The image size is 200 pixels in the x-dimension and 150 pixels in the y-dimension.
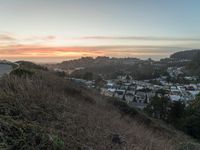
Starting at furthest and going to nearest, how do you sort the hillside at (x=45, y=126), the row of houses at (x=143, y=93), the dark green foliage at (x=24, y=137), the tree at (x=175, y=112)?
1. the row of houses at (x=143, y=93)
2. the tree at (x=175, y=112)
3. the hillside at (x=45, y=126)
4. the dark green foliage at (x=24, y=137)

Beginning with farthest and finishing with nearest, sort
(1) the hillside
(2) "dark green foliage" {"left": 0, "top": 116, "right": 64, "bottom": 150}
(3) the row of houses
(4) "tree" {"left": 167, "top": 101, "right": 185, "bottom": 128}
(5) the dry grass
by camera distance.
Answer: (3) the row of houses
(4) "tree" {"left": 167, "top": 101, "right": 185, "bottom": 128}
(5) the dry grass
(1) the hillside
(2) "dark green foliage" {"left": 0, "top": 116, "right": 64, "bottom": 150}

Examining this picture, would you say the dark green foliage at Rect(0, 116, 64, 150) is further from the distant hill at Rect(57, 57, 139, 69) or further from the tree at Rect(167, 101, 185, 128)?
the distant hill at Rect(57, 57, 139, 69)

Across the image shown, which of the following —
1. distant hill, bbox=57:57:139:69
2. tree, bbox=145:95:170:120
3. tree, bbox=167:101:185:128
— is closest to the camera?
tree, bbox=167:101:185:128

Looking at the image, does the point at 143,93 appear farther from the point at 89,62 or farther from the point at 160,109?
the point at 89,62

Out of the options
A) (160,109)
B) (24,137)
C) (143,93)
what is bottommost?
(143,93)

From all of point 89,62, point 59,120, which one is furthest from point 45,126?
point 89,62

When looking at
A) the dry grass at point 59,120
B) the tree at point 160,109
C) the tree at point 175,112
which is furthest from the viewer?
the tree at point 160,109

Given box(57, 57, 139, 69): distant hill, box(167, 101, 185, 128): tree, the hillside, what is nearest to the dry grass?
the hillside

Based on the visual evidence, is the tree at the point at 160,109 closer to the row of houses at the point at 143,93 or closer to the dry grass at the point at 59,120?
the row of houses at the point at 143,93

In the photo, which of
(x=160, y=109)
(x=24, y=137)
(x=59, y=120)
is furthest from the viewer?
(x=160, y=109)

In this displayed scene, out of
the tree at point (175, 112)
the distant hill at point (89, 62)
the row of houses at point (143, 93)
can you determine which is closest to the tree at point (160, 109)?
the tree at point (175, 112)

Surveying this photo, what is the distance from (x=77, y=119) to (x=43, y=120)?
978 mm

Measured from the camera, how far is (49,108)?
7.61 m

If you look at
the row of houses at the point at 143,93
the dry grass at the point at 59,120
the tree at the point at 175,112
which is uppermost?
the dry grass at the point at 59,120
